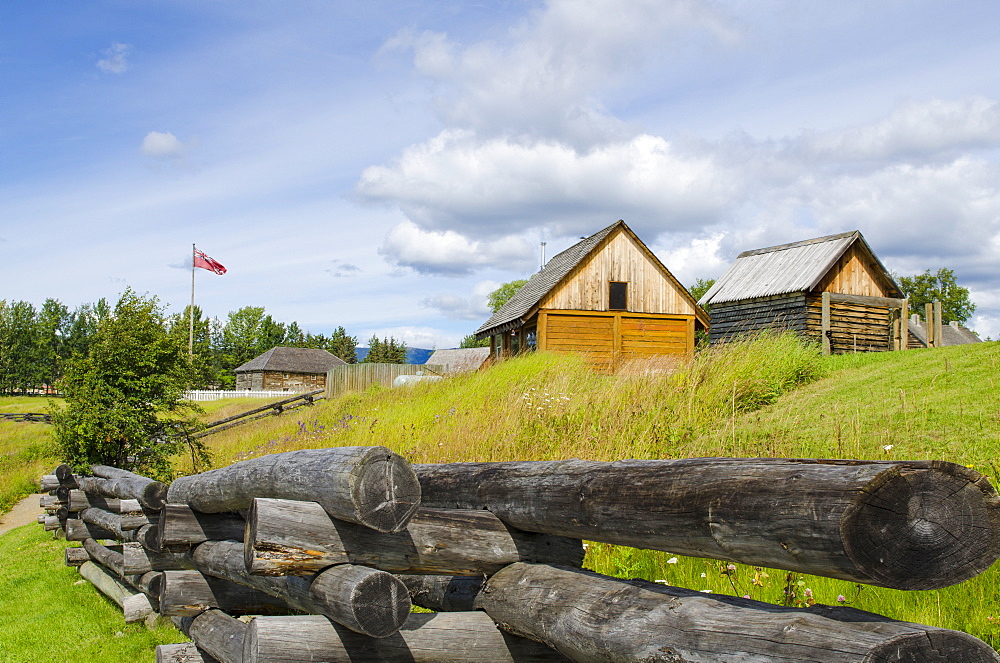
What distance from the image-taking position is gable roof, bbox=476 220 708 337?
2434 centimetres

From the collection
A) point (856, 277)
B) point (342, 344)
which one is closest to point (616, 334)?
point (856, 277)

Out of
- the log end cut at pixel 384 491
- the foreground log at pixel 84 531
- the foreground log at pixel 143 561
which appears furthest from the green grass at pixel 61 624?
the log end cut at pixel 384 491

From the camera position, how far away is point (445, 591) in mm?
3873

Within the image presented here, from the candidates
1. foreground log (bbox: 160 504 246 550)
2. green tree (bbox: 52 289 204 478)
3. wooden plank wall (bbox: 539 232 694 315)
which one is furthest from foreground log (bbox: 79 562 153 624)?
wooden plank wall (bbox: 539 232 694 315)

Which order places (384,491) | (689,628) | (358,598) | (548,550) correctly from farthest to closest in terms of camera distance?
(548,550) → (384,491) → (358,598) → (689,628)

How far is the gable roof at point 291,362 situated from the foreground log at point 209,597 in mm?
62670

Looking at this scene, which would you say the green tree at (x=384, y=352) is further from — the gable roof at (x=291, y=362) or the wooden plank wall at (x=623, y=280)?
the wooden plank wall at (x=623, y=280)

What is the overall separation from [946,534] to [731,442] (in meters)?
5.37

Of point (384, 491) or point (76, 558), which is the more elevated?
point (384, 491)

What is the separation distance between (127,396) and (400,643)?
8.79 meters

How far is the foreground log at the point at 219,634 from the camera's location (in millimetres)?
3732

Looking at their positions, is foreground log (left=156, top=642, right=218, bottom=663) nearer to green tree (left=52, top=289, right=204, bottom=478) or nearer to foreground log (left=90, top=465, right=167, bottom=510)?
foreground log (left=90, top=465, right=167, bottom=510)

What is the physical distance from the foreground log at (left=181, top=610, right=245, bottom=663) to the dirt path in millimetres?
10554

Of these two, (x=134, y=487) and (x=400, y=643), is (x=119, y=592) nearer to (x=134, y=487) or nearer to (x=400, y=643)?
(x=134, y=487)
